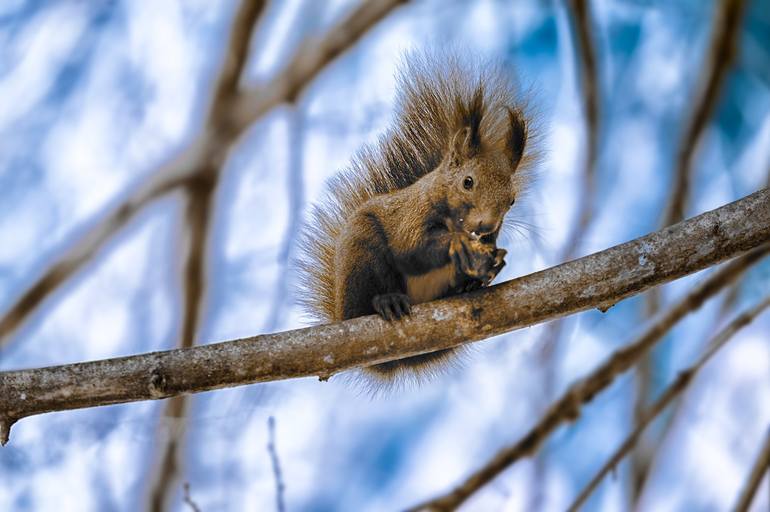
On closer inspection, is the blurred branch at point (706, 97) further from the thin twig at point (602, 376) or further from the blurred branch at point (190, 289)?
the blurred branch at point (190, 289)

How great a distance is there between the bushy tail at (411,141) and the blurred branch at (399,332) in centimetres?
73

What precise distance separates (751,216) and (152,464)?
7.80 feet

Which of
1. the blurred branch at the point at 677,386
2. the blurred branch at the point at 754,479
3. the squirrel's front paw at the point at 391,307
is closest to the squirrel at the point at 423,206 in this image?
the squirrel's front paw at the point at 391,307

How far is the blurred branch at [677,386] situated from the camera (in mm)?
2930

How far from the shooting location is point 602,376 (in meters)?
3.26

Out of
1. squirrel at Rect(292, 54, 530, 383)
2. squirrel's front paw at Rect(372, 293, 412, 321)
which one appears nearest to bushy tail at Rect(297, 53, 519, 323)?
squirrel at Rect(292, 54, 530, 383)

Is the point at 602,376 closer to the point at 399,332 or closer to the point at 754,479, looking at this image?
the point at 754,479

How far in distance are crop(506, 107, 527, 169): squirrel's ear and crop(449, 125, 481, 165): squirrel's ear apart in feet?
0.40

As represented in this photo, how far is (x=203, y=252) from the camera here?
3.60 metres

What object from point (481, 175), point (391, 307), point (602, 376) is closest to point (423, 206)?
point (481, 175)


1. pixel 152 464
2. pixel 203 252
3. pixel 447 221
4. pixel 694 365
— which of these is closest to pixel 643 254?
pixel 447 221

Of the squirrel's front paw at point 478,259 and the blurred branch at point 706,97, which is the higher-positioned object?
the blurred branch at point 706,97

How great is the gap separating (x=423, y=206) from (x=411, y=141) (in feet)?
1.38

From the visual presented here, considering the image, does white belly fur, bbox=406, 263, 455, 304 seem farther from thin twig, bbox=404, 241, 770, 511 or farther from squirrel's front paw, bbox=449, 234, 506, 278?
thin twig, bbox=404, 241, 770, 511
